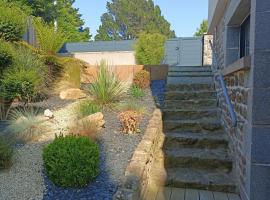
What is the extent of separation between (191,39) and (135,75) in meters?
5.48

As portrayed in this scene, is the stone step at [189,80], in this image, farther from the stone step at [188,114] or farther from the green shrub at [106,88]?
the stone step at [188,114]

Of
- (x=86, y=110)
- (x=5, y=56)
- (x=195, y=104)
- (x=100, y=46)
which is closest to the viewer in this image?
(x=86, y=110)

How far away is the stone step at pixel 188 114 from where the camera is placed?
506 centimetres

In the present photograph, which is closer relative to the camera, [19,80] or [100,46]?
[19,80]

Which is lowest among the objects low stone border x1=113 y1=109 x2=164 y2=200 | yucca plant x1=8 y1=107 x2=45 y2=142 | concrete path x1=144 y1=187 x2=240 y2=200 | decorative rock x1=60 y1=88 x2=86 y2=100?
concrete path x1=144 y1=187 x2=240 y2=200

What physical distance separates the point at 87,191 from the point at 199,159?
1.70 meters

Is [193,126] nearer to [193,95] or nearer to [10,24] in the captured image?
[193,95]

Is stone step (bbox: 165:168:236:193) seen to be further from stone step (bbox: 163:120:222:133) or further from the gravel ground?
stone step (bbox: 163:120:222:133)

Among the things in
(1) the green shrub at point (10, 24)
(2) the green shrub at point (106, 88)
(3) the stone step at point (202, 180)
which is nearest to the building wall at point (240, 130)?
(3) the stone step at point (202, 180)

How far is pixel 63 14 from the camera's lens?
912 inches

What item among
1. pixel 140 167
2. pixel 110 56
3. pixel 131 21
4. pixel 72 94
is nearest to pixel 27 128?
pixel 140 167

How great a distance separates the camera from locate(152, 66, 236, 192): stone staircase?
364 centimetres

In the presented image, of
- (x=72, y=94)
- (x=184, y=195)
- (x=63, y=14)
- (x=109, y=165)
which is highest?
(x=63, y=14)

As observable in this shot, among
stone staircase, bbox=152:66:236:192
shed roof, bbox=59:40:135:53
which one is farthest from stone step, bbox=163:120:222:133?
shed roof, bbox=59:40:135:53
